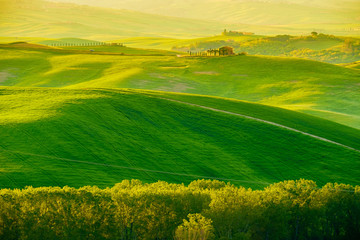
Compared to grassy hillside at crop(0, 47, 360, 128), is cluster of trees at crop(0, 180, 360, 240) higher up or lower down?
lower down

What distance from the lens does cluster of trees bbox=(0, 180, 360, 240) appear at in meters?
36.9

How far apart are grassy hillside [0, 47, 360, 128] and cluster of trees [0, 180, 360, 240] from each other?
53431 mm

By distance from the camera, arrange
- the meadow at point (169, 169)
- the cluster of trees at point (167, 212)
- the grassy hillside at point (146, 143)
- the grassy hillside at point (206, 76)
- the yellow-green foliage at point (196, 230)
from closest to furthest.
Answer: the yellow-green foliage at point (196, 230) → the cluster of trees at point (167, 212) → the meadow at point (169, 169) → the grassy hillside at point (146, 143) → the grassy hillside at point (206, 76)

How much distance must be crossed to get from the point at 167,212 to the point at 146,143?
17381 millimetres

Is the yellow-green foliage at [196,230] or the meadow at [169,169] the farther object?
the meadow at [169,169]

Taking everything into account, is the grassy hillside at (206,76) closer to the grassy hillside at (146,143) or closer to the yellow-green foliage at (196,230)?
the grassy hillside at (146,143)

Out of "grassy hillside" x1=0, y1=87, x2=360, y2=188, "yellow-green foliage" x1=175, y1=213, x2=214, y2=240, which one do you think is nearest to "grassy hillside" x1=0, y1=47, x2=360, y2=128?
"grassy hillside" x1=0, y1=87, x2=360, y2=188

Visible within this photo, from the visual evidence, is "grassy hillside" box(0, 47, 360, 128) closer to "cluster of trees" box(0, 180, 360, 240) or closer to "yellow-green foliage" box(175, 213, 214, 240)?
"cluster of trees" box(0, 180, 360, 240)

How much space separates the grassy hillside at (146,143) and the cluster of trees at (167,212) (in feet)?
19.8

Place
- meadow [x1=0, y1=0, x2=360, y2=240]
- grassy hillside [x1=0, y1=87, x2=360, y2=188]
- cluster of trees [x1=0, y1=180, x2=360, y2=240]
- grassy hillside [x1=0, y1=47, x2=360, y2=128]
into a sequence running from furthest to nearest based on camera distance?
grassy hillside [x1=0, y1=47, x2=360, y2=128] < grassy hillside [x1=0, y1=87, x2=360, y2=188] < meadow [x1=0, y1=0, x2=360, y2=240] < cluster of trees [x1=0, y1=180, x2=360, y2=240]

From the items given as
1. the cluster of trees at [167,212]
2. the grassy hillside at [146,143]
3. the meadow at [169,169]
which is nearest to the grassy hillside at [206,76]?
the meadow at [169,169]

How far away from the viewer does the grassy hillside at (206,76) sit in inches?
4520

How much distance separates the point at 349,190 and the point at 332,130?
26044mm

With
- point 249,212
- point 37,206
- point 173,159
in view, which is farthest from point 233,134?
point 37,206
